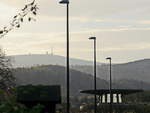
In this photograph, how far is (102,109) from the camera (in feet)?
242

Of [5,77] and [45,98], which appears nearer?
[45,98]

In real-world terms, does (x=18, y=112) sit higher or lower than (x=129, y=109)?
higher

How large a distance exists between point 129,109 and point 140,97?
3174cm

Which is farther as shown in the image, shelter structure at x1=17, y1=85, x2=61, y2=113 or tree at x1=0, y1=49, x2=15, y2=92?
tree at x1=0, y1=49, x2=15, y2=92

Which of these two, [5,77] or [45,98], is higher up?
[5,77]

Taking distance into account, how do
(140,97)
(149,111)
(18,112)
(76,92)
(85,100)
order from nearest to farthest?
(18,112), (149,111), (140,97), (85,100), (76,92)

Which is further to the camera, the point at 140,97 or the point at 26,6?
the point at 140,97

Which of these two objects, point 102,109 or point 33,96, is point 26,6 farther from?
point 102,109

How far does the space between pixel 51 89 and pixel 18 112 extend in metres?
17.8

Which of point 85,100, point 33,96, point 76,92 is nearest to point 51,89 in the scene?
point 33,96

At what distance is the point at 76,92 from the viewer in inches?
7397

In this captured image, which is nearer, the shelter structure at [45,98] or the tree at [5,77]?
the shelter structure at [45,98]

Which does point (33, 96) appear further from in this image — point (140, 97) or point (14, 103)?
point (140, 97)

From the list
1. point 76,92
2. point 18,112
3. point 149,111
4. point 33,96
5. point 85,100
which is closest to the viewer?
point 18,112
